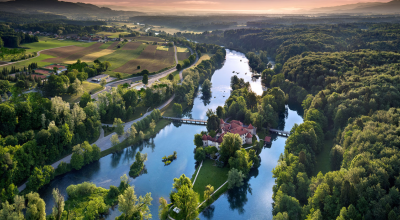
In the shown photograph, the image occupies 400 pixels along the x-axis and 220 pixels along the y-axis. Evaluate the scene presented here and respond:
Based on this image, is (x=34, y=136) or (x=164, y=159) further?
(x=164, y=159)

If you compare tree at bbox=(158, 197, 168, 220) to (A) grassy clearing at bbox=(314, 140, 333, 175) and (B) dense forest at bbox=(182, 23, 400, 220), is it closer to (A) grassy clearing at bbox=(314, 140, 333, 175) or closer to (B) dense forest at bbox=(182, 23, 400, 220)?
(B) dense forest at bbox=(182, 23, 400, 220)

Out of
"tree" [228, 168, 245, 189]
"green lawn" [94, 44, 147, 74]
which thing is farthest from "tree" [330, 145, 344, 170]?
"green lawn" [94, 44, 147, 74]

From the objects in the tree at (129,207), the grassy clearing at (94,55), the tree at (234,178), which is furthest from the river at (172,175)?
the grassy clearing at (94,55)

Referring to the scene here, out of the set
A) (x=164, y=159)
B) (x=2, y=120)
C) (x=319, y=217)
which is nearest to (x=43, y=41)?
(x=2, y=120)

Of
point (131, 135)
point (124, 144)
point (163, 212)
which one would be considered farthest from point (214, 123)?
point (163, 212)

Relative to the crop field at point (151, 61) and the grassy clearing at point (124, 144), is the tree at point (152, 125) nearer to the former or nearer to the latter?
the grassy clearing at point (124, 144)

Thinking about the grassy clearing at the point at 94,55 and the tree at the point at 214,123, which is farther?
the grassy clearing at the point at 94,55

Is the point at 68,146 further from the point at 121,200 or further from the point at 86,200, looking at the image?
the point at 121,200
